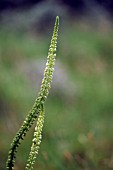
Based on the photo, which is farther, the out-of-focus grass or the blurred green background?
the blurred green background

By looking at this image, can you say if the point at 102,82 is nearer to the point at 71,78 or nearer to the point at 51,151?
the point at 71,78

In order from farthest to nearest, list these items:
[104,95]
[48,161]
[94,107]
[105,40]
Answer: [105,40], [104,95], [94,107], [48,161]

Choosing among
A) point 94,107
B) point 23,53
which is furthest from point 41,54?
point 94,107

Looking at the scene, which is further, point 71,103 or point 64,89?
point 64,89

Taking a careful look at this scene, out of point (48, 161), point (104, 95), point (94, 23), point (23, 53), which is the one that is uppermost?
point (94, 23)

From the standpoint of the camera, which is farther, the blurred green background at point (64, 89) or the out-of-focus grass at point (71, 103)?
the blurred green background at point (64, 89)
